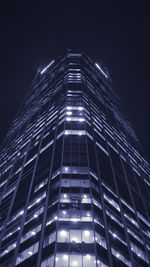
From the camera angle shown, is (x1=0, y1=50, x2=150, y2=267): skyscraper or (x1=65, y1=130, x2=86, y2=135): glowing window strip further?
(x1=65, y1=130, x2=86, y2=135): glowing window strip

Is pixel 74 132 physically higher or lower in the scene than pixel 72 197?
higher

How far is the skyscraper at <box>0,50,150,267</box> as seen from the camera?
125ft

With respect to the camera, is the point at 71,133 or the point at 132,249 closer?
the point at 132,249

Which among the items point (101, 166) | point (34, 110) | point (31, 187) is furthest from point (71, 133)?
point (34, 110)

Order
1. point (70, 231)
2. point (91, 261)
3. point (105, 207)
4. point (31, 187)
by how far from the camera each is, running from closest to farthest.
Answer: point (91, 261) < point (70, 231) < point (105, 207) < point (31, 187)

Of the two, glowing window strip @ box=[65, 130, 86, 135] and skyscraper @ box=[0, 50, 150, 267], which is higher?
glowing window strip @ box=[65, 130, 86, 135]

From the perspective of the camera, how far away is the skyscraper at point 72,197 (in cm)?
3809

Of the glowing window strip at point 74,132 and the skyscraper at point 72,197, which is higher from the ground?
the glowing window strip at point 74,132

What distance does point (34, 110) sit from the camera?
103750 mm

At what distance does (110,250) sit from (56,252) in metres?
7.97

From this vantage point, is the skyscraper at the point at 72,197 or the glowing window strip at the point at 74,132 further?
the glowing window strip at the point at 74,132

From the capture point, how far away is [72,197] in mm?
43844

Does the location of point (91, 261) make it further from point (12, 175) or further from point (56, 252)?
point (12, 175)

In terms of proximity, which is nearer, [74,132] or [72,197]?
[72,197]
